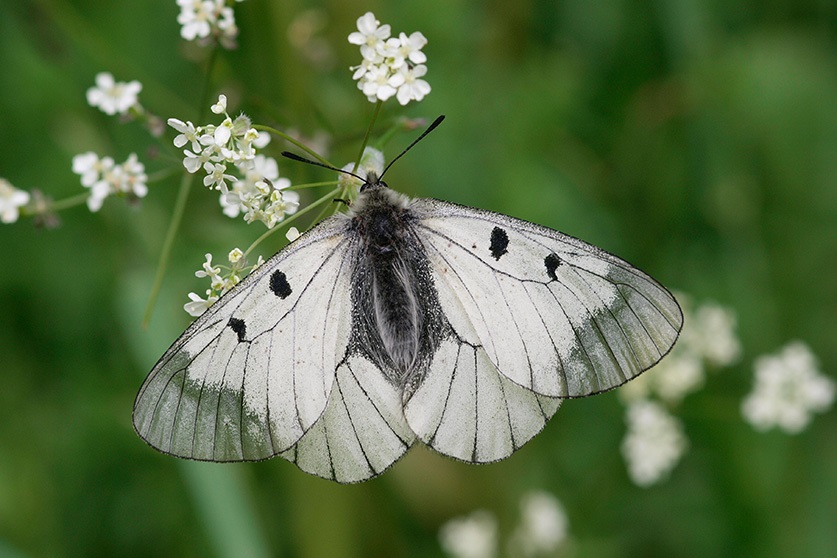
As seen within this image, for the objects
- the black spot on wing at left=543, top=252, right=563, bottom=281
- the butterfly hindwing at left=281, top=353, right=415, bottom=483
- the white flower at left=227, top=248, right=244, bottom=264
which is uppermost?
the white flower at left=227, top=248, right=244, bottom=264

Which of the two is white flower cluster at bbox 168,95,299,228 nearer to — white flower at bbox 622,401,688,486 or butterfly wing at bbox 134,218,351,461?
butterfly wing at bbox 134,218,351,461

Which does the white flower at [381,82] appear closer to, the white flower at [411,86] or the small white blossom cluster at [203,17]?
the white flower at [411,86]

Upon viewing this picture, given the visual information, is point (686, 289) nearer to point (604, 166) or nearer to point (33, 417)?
point (604, 166)

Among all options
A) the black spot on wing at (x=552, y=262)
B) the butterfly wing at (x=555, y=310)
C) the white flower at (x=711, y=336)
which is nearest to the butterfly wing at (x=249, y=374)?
the butterfly wing at (x=555, y=310)

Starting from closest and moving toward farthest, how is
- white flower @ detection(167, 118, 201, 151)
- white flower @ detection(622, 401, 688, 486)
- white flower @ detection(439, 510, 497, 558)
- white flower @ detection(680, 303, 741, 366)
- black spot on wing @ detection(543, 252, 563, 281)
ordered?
white flower @ detection(167, 118, 201, 151), black spot on wing @ detection(543, 252, 563, 281), white flower @ detection(622, 401, 688, 486), white flower @ detection(680, 303, 741, 366), white flower @ detection(439, 510, 497, 558)

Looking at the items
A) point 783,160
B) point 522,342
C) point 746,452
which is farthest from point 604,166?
point 522,342

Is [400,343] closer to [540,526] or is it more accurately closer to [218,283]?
[218,283]

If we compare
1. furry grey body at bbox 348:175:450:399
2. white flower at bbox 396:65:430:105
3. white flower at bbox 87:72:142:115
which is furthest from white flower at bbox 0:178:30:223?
white flower at bbox 396:65:430:105

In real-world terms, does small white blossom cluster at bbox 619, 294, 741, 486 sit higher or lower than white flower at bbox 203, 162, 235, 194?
higher

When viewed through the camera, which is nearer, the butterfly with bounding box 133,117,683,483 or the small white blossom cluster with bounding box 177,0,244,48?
the butterfly with bounding box 133,117,683,483
